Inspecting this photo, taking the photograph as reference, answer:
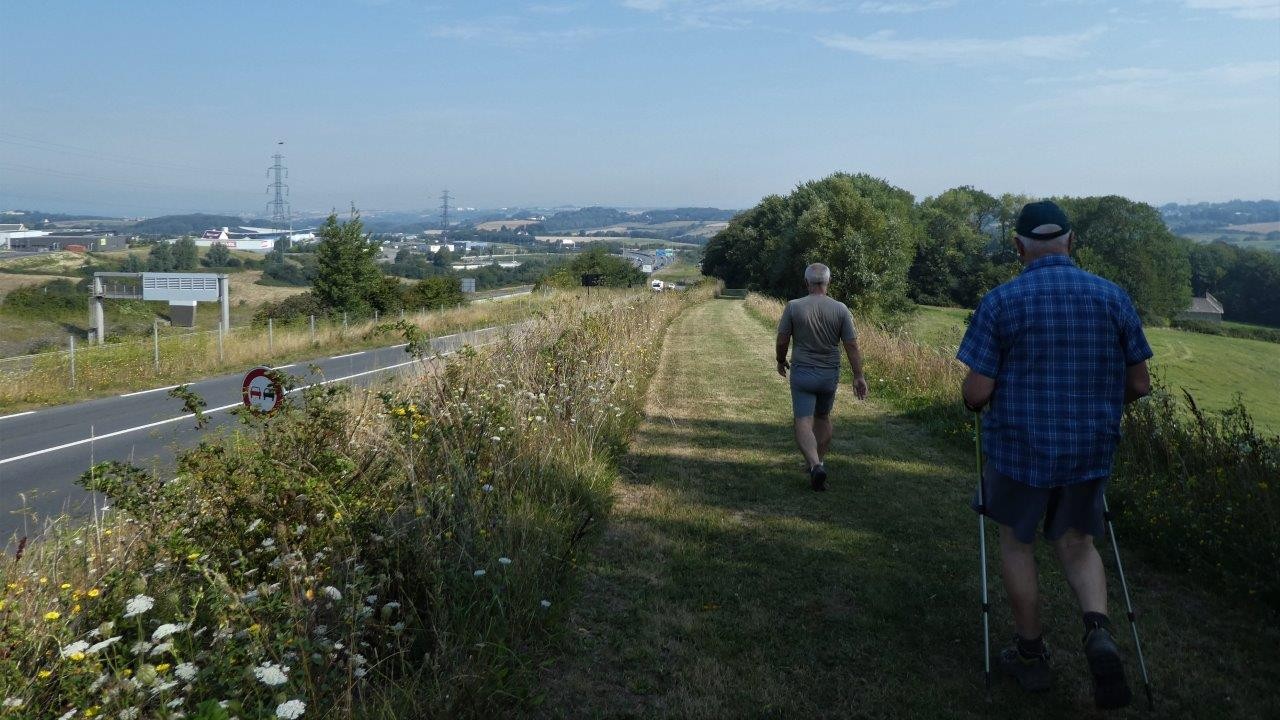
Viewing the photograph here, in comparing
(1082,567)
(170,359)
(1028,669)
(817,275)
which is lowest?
(170,359)

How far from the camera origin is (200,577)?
395cm

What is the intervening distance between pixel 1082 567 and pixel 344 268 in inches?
1721

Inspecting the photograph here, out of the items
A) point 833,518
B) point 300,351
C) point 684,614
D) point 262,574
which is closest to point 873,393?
point 833,518

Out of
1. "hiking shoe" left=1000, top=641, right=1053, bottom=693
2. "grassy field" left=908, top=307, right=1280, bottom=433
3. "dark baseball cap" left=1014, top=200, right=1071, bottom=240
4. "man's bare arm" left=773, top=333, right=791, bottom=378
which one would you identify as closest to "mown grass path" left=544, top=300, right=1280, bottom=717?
"hiking shoe" left=1000, top=641, right=1053, bottom=693

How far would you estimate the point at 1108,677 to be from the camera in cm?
355

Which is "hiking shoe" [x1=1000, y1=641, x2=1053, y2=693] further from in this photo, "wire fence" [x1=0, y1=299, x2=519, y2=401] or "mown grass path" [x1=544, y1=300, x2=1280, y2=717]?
"wire fence" [x1=0, y1=299, x2=519, y2=401]

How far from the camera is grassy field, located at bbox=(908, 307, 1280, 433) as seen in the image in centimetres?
3243

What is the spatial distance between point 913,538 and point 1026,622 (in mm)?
2269

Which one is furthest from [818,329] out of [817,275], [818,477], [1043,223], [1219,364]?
[1219,364]

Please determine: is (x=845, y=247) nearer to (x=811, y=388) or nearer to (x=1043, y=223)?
(x=811, y=388)

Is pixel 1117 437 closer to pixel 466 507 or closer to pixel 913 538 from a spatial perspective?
pixel 913 538

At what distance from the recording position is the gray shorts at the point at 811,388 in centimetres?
790

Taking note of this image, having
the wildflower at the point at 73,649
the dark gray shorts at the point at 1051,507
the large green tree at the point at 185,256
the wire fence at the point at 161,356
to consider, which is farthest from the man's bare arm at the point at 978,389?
the large green tree at the point at 185,256

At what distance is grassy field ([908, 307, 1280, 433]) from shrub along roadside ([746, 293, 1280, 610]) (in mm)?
19654
